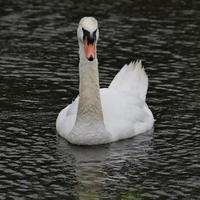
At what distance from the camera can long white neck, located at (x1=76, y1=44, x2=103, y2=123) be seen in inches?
693

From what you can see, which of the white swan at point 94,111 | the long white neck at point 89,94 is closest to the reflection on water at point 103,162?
the white swan at point 94,111

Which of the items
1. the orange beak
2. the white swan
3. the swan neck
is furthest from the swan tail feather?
the orange beak

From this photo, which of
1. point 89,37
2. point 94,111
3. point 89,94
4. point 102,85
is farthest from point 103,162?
point 102,85

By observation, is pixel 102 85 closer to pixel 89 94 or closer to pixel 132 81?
pixel 132 81

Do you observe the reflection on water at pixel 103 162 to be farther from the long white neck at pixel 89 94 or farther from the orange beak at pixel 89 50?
the orange beak at pixel 89 50

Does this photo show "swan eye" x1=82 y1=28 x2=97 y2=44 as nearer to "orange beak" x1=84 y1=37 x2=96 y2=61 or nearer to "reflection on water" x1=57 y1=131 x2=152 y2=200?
"orange beak" x1=84 y1=37 x2=96 y2=61

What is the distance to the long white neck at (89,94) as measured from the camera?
17.6 metres

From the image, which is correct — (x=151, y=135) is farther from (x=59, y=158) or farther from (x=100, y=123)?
(x=59, y=158)

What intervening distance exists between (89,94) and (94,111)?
332mm

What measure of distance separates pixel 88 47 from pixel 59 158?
6.70ft

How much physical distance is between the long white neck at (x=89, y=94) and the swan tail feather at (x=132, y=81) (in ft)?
6.15

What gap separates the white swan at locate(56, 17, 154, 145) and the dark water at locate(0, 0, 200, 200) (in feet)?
0.68

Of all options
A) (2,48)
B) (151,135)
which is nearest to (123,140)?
(151,135)

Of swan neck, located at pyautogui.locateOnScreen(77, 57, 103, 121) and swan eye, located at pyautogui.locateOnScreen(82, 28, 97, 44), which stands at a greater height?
swan eye, located at pyautogui.locateOnScreen(82, 28, 97, 44)
